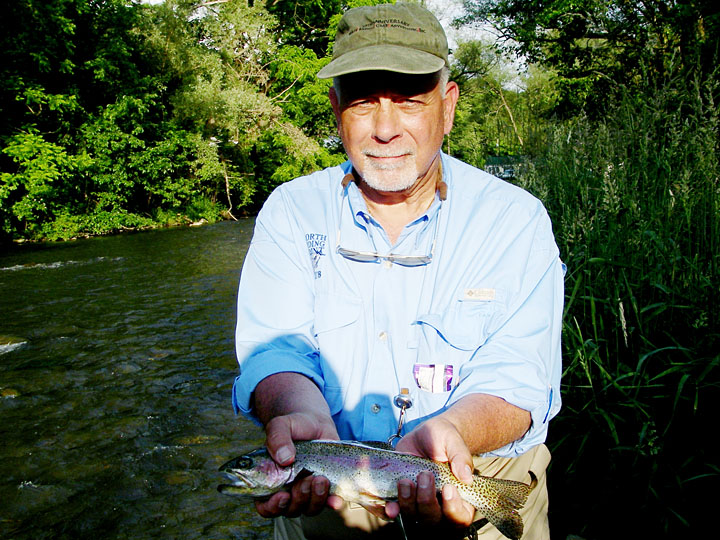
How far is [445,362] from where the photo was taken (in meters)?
2.45

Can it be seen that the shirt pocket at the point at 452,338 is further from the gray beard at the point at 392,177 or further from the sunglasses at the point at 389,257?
the gray beard at the point at 392,177

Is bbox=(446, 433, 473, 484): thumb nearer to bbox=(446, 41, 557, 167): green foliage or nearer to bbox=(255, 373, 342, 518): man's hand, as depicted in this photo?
bbox=(255, 373, 342, 518): man's hand

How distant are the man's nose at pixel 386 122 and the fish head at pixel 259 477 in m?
1.54

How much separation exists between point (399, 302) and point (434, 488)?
816mm

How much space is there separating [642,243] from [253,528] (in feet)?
11.2

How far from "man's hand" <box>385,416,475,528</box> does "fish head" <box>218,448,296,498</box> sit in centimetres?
41

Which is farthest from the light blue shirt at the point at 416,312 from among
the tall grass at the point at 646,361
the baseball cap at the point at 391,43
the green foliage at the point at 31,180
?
the green foliage at the point at 31,180

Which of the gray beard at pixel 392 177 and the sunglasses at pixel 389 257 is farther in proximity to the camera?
the gray beard at pixel 392 177

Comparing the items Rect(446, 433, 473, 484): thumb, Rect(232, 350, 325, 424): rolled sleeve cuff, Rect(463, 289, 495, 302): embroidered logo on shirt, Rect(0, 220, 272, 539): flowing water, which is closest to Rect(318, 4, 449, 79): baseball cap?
Rect(463, 289, 495, 302): embroidered logo on shirt

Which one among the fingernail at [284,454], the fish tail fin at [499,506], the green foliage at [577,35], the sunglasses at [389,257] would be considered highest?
the green foliage at [577,35]

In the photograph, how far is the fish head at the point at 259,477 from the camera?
6.95 ft

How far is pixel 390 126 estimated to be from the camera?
2738 millimetres

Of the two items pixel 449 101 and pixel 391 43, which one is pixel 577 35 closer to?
pixel 449 101

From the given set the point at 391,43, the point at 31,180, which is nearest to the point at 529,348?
the point at 391,43
